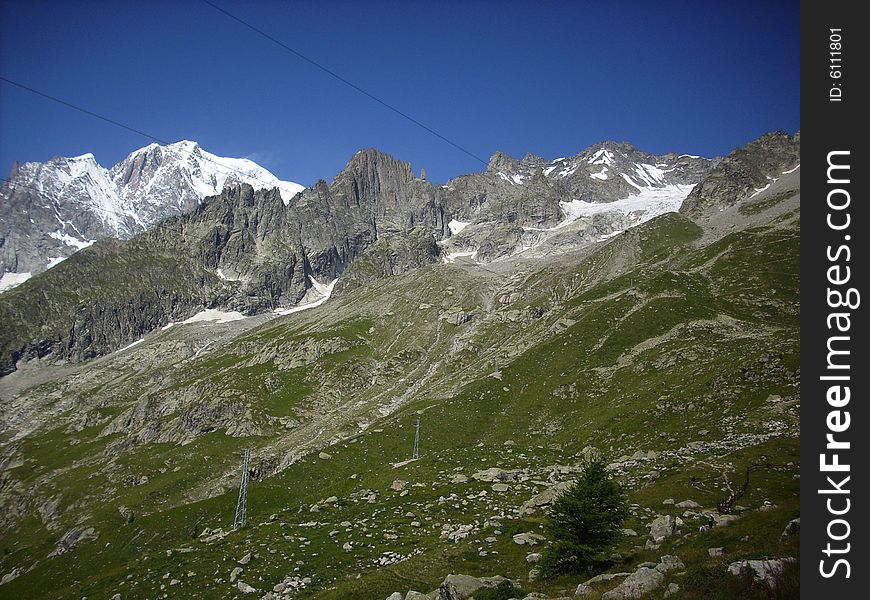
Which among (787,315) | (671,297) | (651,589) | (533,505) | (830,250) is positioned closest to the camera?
(830,250)

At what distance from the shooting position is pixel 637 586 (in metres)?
17.2

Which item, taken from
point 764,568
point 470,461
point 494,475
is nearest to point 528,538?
point 764,568

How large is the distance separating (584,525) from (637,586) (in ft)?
17.6

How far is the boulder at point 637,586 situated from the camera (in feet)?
55.3

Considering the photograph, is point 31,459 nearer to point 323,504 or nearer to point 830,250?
point 323,504

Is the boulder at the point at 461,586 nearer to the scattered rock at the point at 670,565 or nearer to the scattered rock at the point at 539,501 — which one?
the scattered rock at the point at 670,565

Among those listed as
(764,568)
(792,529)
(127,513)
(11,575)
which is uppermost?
(792,529)

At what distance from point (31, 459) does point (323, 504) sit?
199 meters

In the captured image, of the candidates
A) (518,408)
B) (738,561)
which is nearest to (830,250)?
(738,561)

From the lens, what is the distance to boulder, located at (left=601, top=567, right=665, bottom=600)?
55.3 ft

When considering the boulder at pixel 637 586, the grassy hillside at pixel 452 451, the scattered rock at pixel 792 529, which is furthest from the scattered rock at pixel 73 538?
the scattered rock at pixel 792 529

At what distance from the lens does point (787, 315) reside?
383 ft

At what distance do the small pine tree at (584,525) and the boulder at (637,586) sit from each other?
418 centimetres

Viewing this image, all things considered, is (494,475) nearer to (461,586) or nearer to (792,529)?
(461,586)
